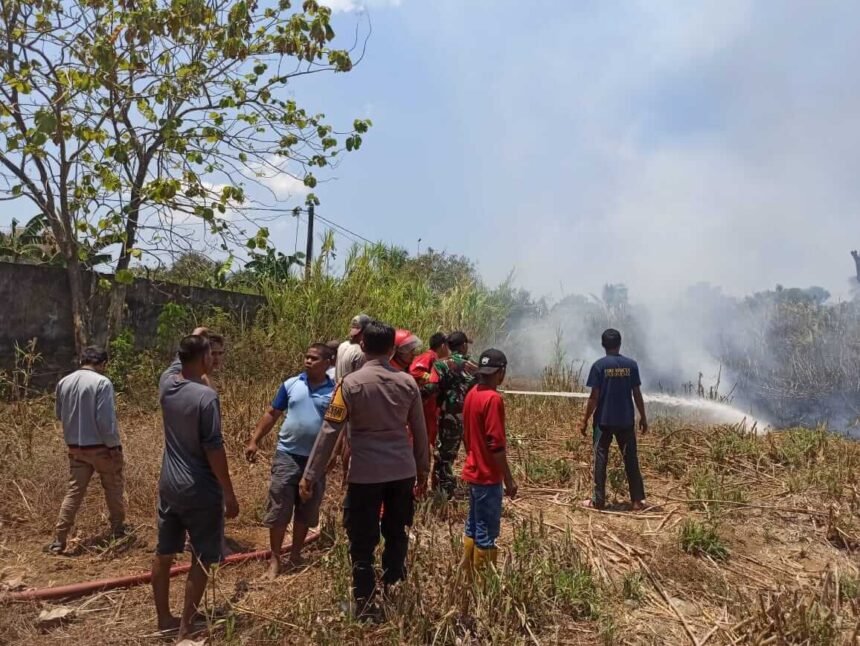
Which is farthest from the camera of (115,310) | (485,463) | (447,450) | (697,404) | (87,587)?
(697,404)

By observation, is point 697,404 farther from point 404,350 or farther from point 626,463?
point 404,350

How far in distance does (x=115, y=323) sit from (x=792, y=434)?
29.7ft

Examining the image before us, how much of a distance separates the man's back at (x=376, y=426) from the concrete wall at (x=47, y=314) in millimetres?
6455

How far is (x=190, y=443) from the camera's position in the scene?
3.53 metres

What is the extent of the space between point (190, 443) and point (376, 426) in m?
0.99

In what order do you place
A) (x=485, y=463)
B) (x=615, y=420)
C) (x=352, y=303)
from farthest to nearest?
(x=352, y=303) < (x=615, y=420) < (x=485, y=463)

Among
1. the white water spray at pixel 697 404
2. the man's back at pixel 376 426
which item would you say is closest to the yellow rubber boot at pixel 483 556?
the man's back at pixel 376 426

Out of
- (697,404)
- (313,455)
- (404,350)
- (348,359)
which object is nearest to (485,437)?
(313,455)

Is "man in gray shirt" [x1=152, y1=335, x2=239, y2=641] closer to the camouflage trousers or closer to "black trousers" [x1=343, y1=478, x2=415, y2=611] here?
"black trousers" [x1=343, y1=478, x2=415, y2=611]

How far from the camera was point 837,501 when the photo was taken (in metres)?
6.13

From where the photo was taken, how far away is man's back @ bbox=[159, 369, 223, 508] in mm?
3506

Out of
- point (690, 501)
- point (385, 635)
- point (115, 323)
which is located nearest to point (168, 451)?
point (385, 635)

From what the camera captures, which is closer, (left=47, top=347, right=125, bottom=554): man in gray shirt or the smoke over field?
(left=47, top=347, right=125, bottom=554): man in gray shirt

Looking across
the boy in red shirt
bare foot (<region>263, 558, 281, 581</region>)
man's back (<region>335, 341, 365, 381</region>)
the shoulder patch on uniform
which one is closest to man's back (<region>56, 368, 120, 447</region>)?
bare foot (<region>263, 558, 281, 581</region>)
